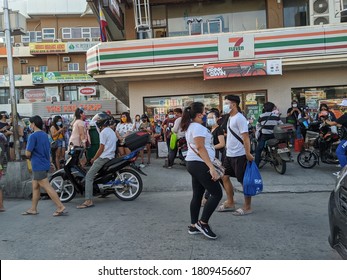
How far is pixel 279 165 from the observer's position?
28.8ft

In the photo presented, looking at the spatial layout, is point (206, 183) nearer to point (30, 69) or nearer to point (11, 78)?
point (11, 78)

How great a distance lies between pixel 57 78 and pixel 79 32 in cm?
599

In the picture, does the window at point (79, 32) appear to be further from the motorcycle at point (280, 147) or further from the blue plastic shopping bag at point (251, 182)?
the blue plastic shopping bag at point (251, 182)

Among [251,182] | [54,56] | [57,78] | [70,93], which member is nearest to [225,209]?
[251,182]

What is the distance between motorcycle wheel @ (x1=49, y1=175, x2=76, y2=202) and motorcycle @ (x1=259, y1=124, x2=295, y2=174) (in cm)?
459

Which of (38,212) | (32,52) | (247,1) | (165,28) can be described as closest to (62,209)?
(38,212)

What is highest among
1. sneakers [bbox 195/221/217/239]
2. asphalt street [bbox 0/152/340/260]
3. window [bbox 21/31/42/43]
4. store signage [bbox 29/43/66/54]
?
window [bbox 21/31/42/43]

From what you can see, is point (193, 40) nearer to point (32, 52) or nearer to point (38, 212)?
point (38, 212)

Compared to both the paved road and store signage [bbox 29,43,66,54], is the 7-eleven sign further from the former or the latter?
store signage [bbox 29,43,66,54]

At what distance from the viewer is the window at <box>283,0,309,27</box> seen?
14.1 m

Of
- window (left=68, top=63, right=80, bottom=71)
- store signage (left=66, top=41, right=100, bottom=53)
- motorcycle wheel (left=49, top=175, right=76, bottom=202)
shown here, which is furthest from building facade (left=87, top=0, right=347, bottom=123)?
window (left=68, top=63, right=80, bottom=71)

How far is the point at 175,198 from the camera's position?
732 centimetres

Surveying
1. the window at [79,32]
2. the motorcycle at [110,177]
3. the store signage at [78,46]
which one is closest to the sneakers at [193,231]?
the motorcycle at [110,177]

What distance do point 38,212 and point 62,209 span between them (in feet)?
1.98
